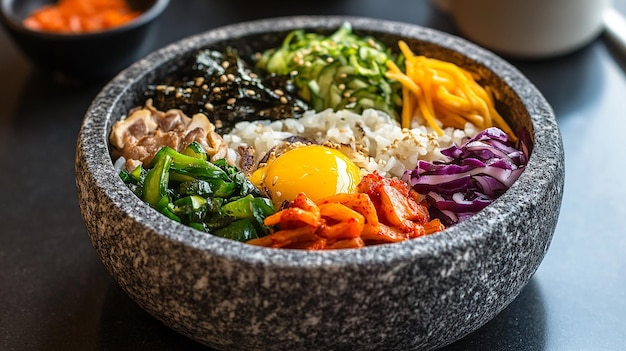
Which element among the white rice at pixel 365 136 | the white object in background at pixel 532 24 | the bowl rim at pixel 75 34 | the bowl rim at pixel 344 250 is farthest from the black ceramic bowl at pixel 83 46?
the white object in background at pixel 532 24

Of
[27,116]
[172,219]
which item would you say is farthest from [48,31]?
[172,219]

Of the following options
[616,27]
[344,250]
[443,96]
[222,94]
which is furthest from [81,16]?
[616,27]

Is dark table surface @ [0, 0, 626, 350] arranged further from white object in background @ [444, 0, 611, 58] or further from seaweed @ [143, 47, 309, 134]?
seaweed @ [143, 47, 309, 134]

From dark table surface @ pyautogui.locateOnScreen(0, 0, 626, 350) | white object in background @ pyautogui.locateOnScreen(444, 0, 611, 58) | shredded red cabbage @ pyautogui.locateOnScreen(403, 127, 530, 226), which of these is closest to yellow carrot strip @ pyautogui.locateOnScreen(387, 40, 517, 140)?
shredded red cabbage @ pyautogui.locateOnScreen(403, 127, 530, 226)

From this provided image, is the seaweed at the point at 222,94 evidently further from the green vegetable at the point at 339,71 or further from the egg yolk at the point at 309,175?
the egg yolk at the point at 309,175

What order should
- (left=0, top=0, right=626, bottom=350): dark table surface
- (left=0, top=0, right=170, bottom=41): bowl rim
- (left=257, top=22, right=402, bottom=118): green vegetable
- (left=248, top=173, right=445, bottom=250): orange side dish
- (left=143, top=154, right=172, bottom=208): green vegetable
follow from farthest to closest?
(left=0, top=0, right=170, bottom=41): bowl rim < (left=257, top=22, right=402, bottom=118): green vegetable < (left=0, top=0, right=626, bottom=350): dark table surface < (left=143, top=154, right=172, bottom=208): green vegetable < (left=248, top=173, right=445, bottom=250): orange side dish

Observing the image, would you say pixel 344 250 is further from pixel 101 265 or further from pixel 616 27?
pixel 616 27
